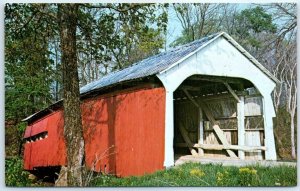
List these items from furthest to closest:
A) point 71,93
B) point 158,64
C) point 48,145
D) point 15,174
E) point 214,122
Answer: point 214,122 → point 48,145 → point 158,64 → point 15,174 → point 71,93

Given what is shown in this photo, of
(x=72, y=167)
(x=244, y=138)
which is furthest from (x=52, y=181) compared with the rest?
(x=244, y=138)

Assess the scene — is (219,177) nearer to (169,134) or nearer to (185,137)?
(169,134)

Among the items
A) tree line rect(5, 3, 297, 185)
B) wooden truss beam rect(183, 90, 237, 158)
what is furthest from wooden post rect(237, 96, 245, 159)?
tree line rect(5, 3, 297, 185)

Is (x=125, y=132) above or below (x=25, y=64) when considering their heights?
below

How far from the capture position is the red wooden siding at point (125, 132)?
6.68m

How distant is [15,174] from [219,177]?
100 inches

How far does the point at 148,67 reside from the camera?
6898 mm

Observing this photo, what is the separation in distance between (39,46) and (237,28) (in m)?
2.57

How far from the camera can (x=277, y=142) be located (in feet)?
21.8

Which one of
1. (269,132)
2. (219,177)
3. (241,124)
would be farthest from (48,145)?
(269,132)

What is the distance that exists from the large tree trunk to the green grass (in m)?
0.38

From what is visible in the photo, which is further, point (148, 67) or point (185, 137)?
point (185, 137)

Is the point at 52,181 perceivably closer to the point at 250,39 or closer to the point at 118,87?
the point at 118,87

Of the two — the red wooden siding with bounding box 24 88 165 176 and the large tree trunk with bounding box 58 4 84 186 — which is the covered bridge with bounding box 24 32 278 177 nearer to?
Result: the red wooden siding with bounding box 24 88 165 176
